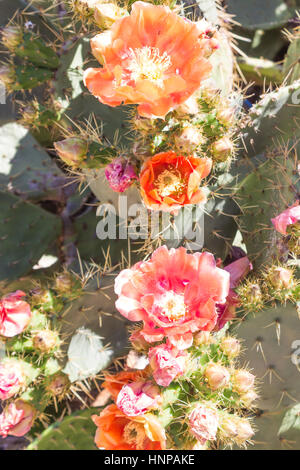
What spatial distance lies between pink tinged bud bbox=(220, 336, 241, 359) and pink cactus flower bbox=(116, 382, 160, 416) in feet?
0.61

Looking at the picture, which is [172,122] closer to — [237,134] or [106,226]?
[237,134]

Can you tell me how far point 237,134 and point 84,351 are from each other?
27.8 inches

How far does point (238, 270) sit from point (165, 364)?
0.37 meters

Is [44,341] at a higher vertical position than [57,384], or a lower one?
higher

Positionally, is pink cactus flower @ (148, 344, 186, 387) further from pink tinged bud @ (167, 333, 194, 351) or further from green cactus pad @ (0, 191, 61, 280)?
green cactus pad @ (0, 191, 61, 280)

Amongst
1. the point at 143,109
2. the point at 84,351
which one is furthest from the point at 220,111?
the point at 84,351

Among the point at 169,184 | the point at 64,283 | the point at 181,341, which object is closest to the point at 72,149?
the point at 169,184

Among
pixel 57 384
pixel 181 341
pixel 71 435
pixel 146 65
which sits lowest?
pixel 71 435

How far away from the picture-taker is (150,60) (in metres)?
1.05

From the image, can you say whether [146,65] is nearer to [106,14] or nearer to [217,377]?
[106,14]

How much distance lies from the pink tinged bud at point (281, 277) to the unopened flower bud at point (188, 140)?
1.03 ft

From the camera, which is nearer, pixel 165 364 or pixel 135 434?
pixel 165 364

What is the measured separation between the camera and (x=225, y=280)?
1026 mm
